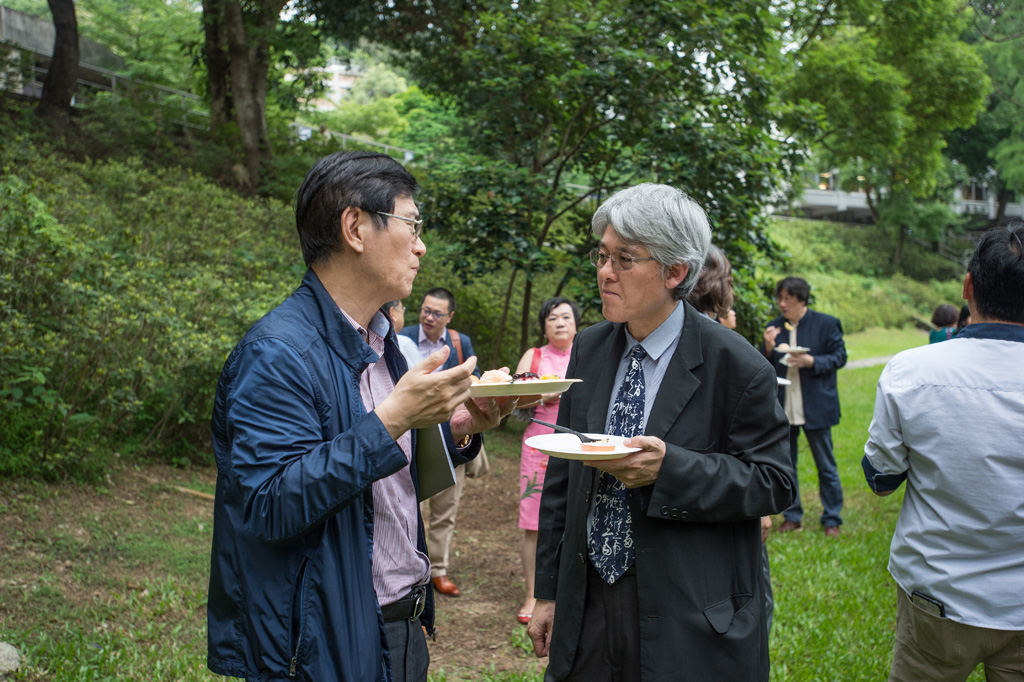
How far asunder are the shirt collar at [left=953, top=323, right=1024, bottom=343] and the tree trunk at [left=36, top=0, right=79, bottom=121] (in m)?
16.0

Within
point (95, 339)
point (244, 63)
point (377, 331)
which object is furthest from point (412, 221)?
point (244, 63)

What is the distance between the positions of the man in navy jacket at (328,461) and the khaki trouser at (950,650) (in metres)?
1.84

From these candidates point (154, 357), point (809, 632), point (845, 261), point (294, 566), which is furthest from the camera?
point (845, 261)

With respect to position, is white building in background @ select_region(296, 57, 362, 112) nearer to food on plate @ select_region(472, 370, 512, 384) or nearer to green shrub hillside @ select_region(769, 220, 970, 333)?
food on plate @ select_region(472, 370, 512, 384)

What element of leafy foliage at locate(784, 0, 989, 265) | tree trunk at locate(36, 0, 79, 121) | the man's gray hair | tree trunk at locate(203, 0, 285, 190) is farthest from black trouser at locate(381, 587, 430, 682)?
leafy foliage at locate(784, 0, 989, 265)

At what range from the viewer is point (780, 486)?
2.24 metres

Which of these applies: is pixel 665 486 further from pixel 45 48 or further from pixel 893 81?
pixel 45 48

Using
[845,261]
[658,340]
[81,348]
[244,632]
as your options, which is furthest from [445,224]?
[845,261]

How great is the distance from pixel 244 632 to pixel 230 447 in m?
0.45

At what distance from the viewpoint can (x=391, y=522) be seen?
2072 millimetres

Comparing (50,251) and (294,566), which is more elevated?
(50,251)

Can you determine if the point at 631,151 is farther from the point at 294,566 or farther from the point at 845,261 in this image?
the point at 845,261

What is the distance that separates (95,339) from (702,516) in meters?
5.44

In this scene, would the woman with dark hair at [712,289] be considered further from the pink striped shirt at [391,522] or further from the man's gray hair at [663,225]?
the pink striped shirt at [391,522]
